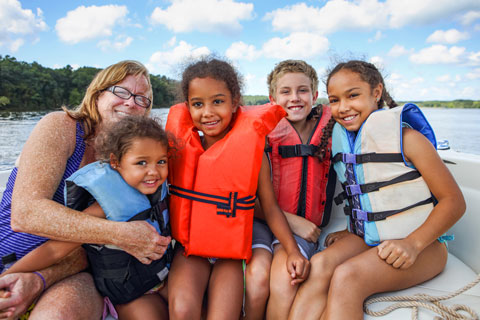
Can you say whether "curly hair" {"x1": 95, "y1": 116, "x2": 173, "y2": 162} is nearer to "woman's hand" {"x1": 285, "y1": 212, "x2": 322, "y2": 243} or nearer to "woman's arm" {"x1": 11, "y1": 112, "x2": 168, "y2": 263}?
"woman's arm" {"x1": 11, "y1": 112, "x2": 168, "y2": 263}

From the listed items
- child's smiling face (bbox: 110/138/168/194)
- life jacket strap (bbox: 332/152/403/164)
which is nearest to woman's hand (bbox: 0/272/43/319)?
child's smiling face (bbox: 110/138/168/194)

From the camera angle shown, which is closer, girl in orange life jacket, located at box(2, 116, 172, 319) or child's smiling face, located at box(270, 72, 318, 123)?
girl in orange life jacket, located at box(2, 116, 172, 319)

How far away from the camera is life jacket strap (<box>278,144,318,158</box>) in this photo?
7.57ft

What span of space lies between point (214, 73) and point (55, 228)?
1205 millimetres

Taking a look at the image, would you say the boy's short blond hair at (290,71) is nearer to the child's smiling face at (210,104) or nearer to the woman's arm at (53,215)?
the child's smiling face at (210,104)

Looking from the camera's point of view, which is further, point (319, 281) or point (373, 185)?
point (373, 185)

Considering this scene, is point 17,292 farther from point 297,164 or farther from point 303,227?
point 297,164

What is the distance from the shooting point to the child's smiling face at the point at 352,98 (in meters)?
1.96

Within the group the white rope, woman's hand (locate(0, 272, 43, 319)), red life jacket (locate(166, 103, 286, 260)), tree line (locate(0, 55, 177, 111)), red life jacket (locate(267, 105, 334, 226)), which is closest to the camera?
woman's hand (locate(0, 272, 43, 319))

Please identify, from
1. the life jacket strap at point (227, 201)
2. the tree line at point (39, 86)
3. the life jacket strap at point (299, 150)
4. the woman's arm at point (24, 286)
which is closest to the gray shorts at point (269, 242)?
the life jacket strap at point (227, 201)

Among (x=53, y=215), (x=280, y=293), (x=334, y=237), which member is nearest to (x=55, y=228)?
(x=53, y=215)

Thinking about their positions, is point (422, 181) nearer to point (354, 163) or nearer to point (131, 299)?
point (354, 163)

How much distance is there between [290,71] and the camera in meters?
2.48

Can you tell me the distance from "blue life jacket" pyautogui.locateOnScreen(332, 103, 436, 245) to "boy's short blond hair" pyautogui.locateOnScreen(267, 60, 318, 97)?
783 millimetres
